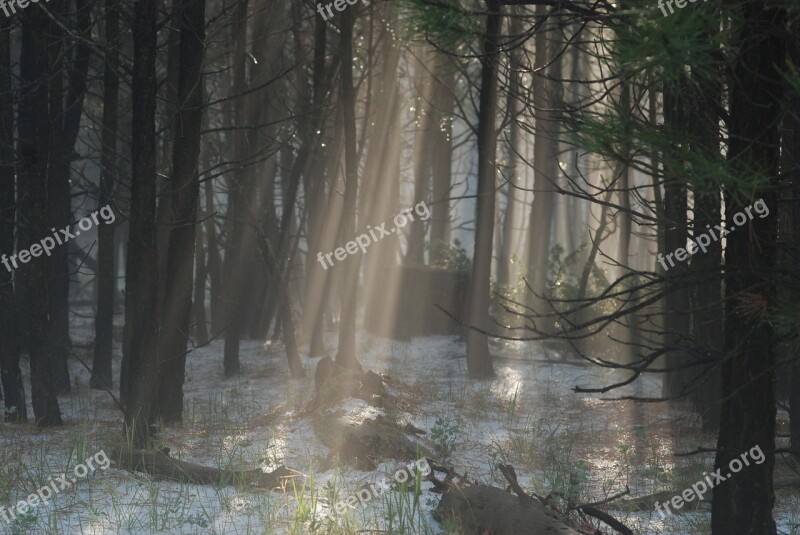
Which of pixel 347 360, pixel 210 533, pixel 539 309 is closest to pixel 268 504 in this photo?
pixel 210 533

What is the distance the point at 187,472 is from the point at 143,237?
2348mm

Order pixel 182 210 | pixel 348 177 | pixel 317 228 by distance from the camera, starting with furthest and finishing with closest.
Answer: pixel 317 228 → pixel 348 177 → pixel 182 210

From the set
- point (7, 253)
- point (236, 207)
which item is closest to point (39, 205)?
point (7, 253)

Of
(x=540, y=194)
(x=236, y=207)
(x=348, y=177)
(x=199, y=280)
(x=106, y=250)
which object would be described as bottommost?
(x=199, y=280)

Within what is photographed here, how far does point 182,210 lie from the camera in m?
9.72

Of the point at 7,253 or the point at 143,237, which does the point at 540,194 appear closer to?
the point at 7,253

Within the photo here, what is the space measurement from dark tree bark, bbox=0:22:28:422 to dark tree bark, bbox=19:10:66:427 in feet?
1.02

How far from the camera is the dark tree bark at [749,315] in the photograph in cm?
496

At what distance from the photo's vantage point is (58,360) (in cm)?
1320

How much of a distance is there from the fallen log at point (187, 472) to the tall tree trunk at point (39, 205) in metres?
2.55

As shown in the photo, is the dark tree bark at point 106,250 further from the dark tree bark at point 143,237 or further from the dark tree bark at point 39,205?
the dark tree bark at point 143,237

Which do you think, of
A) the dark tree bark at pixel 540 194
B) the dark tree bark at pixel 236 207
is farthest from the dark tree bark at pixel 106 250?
the dark tree bark at pixel 540 194

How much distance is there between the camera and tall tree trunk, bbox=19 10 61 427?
918 cm

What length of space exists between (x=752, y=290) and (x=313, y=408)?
6003 millimetres
